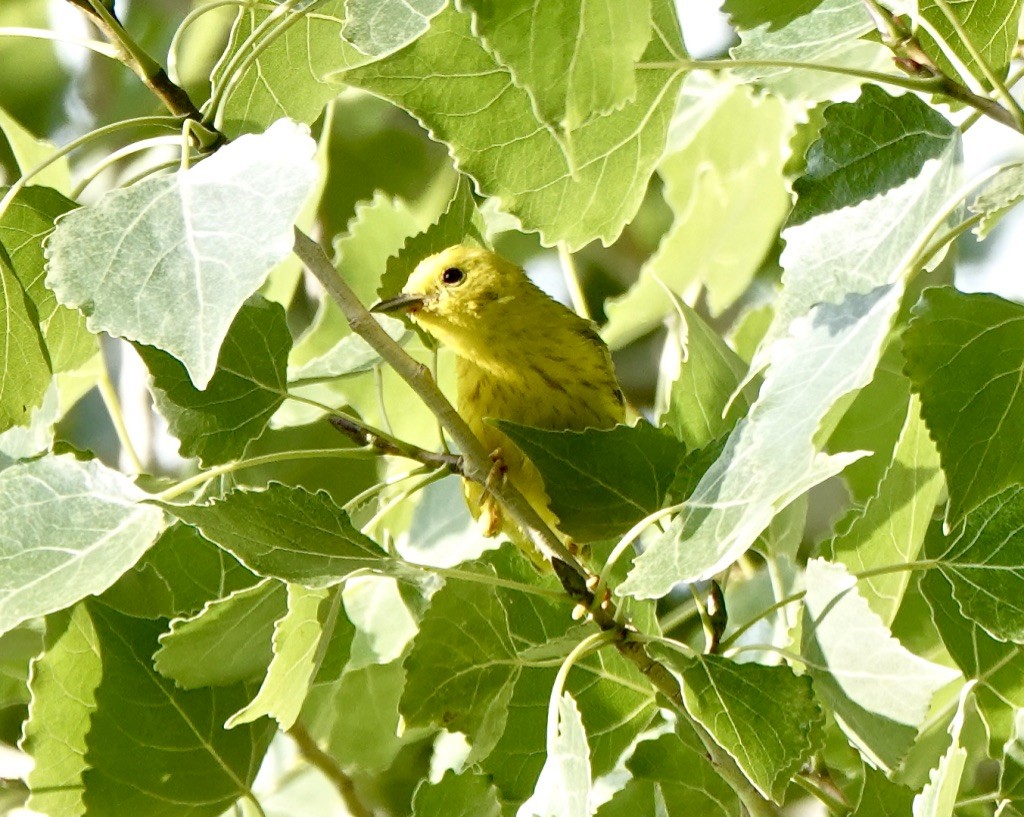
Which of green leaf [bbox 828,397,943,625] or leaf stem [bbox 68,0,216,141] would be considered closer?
leaf stem [bbox 68,0,216,141]

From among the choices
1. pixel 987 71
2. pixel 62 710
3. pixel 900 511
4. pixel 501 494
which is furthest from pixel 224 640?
pixel 987 71

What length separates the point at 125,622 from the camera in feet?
6.07

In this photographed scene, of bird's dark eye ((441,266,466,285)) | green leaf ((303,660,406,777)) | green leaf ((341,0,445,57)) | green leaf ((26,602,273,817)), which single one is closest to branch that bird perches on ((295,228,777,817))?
green leaf ((341,0,445,57))

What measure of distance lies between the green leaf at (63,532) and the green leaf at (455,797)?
0.45 m

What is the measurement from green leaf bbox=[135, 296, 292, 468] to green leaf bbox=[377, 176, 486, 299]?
0.79 feet

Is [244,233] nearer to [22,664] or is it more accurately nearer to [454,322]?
[22,664]

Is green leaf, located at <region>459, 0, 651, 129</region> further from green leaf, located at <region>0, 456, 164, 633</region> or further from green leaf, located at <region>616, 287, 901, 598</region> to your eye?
green leaf, located at <region>0, 456, 164, 633</region>

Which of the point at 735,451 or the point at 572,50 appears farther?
the point at 735,451

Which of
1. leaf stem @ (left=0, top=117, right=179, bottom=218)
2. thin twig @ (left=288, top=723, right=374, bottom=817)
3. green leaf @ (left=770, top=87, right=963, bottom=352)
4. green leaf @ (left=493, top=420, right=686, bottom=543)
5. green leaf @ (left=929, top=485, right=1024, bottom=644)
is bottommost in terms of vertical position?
thin twig @ (left=288, top=723, right=374, bottom=817)

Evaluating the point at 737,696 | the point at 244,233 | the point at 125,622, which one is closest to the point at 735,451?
the point at 737,696

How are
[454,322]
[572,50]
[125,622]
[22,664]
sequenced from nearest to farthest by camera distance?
1. [572,50]
2. [125,622]
3. [22,664]
4. [454,322]

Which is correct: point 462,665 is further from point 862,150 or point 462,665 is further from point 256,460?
point 862,150

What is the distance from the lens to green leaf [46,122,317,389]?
119 centimetres

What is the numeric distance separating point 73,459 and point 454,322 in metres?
1.16
